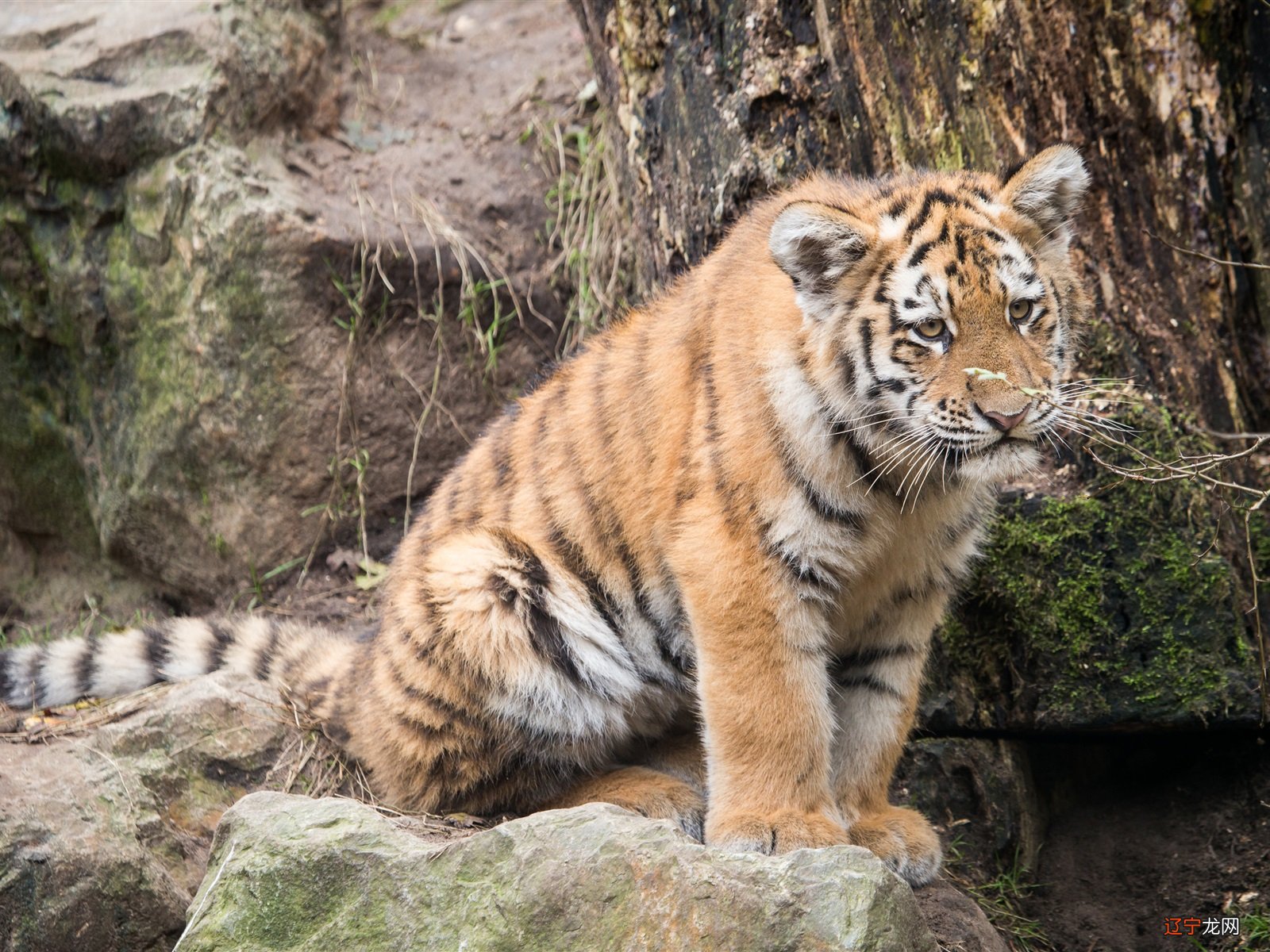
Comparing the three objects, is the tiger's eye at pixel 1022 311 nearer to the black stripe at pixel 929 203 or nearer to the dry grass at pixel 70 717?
the black stripe at pixel 929 203

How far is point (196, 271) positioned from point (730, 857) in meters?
4.50

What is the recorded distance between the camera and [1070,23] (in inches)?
167

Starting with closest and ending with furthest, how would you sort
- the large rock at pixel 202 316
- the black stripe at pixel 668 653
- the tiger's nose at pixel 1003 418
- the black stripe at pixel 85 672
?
the tiger's nose at pixel 1003 418 → the black stripe at pixel 668 653 → the black stripe at pixel 85 672 → the large rock at pixel 202 316

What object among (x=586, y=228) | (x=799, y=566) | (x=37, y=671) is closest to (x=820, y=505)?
(x=799, y=566)

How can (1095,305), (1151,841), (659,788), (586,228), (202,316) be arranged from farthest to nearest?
1. (586,228)
2. (202,316)
3. (1151,841)
4. (1095,305)
5. (659,788)

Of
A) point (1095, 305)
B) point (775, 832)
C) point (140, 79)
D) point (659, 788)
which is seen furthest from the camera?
point (140, 79)

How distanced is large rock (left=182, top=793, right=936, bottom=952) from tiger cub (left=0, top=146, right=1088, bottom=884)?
2.30ft

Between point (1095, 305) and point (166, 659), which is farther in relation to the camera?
point (166, 659)

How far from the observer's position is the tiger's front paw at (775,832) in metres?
3.55

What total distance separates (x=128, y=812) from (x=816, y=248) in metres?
2.76

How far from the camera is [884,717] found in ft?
13.1

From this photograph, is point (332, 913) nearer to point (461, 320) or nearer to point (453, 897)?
point (453, 897)

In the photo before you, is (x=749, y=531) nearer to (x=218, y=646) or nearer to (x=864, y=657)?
(x=864, y=657)

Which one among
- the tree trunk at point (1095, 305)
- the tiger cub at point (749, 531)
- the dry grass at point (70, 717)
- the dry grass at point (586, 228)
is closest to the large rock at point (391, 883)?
the dry grass at point (70, 717)
